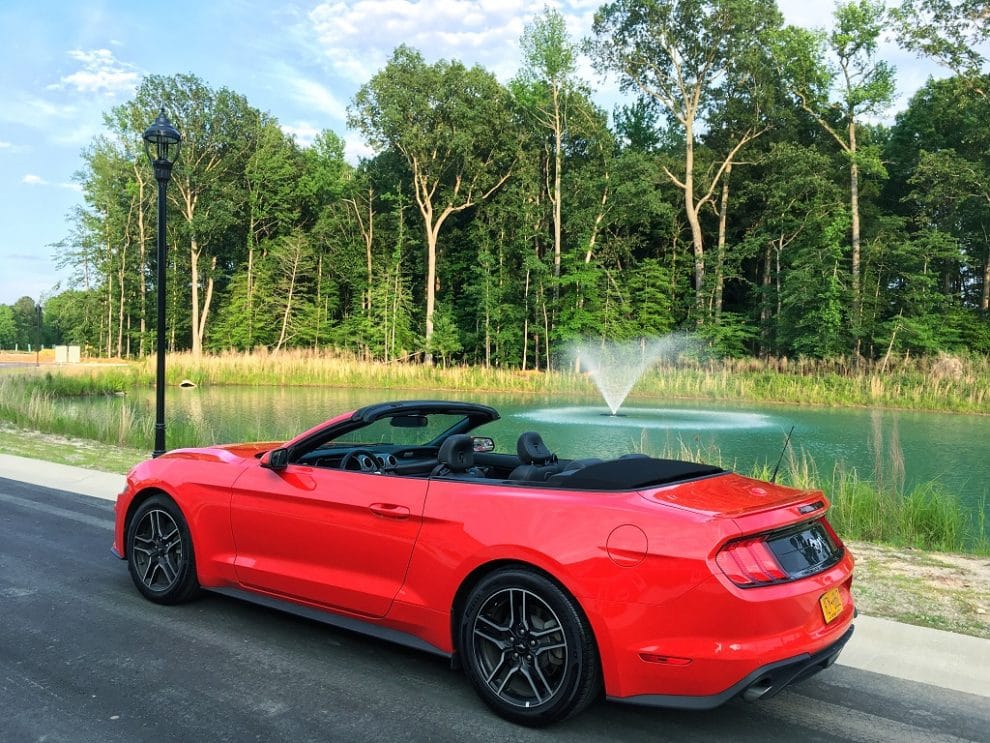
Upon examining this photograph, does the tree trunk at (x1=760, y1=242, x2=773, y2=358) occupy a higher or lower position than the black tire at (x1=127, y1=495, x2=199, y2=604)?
higher

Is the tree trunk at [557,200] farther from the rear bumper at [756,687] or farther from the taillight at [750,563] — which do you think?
the rear bumper at [756,687]

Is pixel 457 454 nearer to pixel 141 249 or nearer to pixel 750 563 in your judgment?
pixel 750 563

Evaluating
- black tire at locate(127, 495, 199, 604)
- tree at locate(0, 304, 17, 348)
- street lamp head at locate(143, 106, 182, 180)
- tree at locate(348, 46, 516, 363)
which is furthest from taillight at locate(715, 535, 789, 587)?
tree at locate(0, 304, 17, 348)

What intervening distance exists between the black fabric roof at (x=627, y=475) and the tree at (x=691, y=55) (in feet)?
124

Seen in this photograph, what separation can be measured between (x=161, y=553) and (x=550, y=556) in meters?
2.88

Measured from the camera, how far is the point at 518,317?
1805 inches

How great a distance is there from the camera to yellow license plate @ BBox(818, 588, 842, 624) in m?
3.21

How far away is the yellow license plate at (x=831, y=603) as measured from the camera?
3.21 m

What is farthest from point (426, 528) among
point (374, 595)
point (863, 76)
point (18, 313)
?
point (18, 313)

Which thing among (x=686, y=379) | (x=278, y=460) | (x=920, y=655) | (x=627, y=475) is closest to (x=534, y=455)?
(x=627, y=475)

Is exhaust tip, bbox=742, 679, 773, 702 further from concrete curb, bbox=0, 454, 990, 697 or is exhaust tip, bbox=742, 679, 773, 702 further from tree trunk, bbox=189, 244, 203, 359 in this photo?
tree trunk, bbox=189, 244, 203, 359

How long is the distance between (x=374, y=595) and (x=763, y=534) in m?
1.87

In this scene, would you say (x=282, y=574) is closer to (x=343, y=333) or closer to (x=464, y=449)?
(x=464, y=449)

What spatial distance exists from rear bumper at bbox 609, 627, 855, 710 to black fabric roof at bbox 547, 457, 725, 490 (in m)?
0.85
